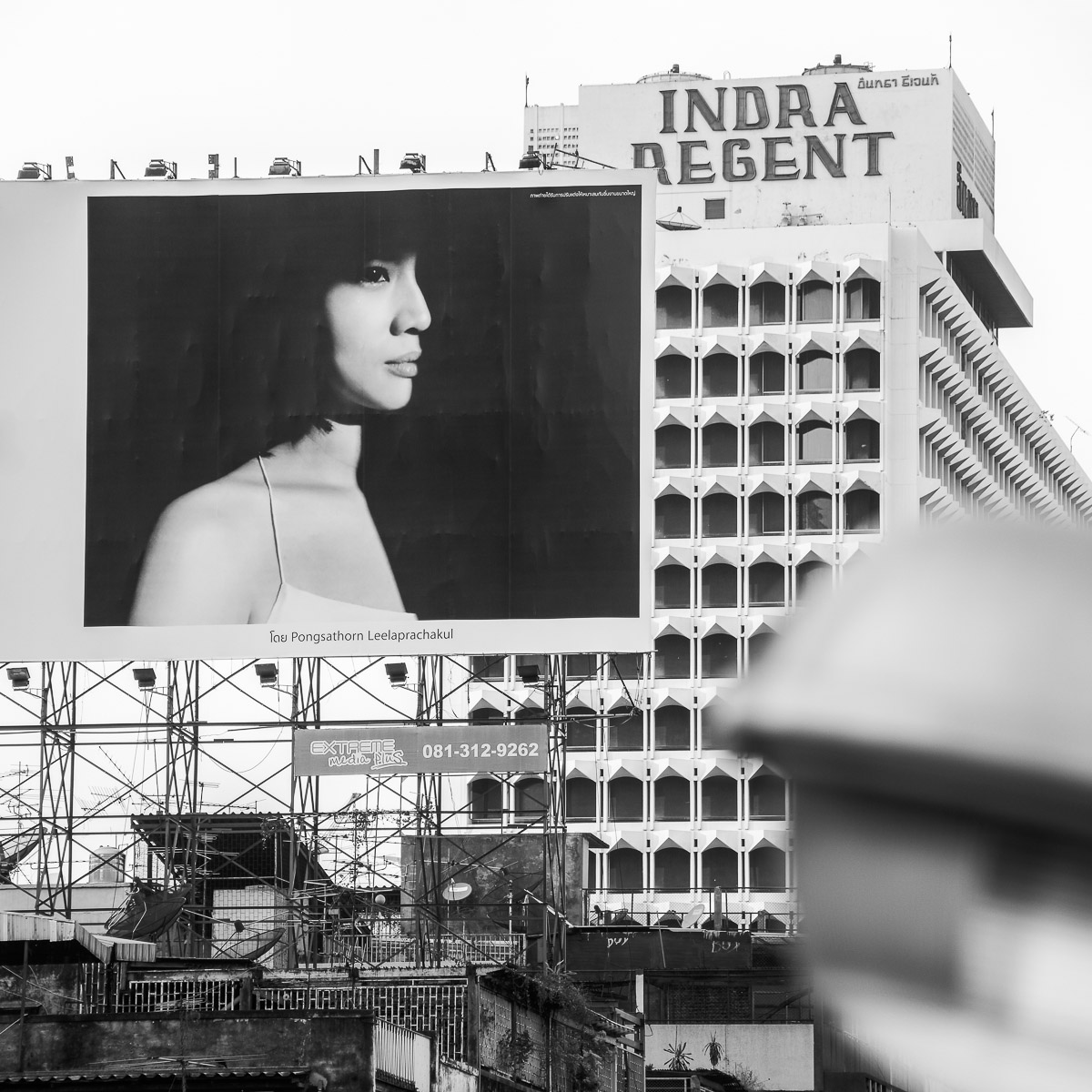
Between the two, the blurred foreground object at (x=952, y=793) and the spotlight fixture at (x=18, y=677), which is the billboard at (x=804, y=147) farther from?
the blurred foreground object at (x=952, y=793)

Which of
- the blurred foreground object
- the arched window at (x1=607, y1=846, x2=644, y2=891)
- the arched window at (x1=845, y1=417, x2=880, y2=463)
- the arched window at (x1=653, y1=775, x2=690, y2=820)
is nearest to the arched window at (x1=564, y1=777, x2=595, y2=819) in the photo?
the arched window at (x1=607, y1=846, x2=644, y2=891)

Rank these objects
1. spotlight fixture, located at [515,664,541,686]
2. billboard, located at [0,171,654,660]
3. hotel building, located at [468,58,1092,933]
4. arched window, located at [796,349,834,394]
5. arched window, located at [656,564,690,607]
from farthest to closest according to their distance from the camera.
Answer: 1. arched window, located at [796,349,834,394]
2. arched window, located at [656,564,690,607]
3. hotel building, located at [468,58,1092,933]
4. spotlight fixture, located at [515,664,541,686]
5. billboard, located at [0,171,654,660]

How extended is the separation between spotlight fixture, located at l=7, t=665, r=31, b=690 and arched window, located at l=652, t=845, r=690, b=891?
1556 inches

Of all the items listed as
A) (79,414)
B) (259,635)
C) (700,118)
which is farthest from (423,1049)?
(700,118)

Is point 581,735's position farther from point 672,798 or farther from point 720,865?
point 720,865

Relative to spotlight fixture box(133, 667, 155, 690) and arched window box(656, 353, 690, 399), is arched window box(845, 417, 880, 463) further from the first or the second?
spotlight fixture box(133, 667, 155, 690)

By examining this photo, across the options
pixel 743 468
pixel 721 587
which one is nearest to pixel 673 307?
pixel 743 468

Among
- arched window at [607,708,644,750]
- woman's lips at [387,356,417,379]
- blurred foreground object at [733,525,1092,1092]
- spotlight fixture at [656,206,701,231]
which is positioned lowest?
arched window at [607,708,644,750]

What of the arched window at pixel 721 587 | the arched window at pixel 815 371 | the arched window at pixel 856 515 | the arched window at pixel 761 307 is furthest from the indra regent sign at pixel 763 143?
the arched window at pixel 721 587

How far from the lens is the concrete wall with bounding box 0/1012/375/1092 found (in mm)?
26047

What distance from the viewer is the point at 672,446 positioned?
→ 76000 mm

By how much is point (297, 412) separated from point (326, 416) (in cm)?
46

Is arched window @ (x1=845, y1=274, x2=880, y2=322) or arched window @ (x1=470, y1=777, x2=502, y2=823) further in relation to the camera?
arched window @ (x1=845, y1=274, x2=880, y2=322)

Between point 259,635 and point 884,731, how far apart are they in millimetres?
32045
